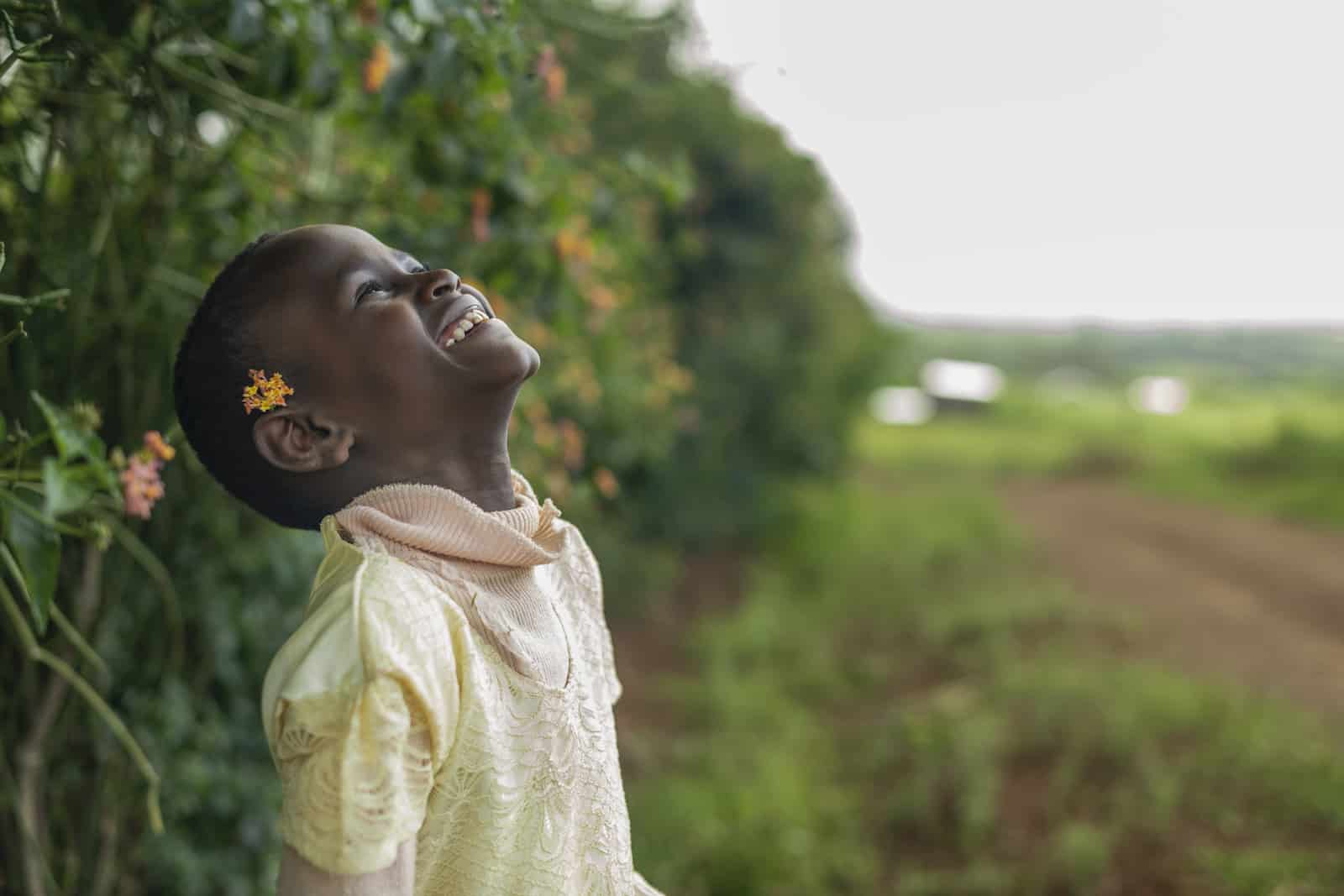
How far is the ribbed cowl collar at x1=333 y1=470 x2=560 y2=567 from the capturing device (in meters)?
1.02

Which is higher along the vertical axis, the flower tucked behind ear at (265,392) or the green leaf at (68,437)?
the flower tucked behind ear at (265,392)

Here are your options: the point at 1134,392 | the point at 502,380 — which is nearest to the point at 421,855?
the point at 502,380

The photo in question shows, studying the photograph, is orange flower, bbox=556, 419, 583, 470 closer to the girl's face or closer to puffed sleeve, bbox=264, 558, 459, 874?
the girl's face

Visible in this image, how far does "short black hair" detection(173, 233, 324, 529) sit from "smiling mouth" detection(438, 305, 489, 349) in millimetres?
137

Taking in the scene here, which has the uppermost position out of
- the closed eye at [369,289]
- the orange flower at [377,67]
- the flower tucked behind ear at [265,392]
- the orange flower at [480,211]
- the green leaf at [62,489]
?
the orange flower at [377,67]

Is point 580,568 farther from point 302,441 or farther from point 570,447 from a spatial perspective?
point 570,447

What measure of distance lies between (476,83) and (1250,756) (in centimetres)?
353

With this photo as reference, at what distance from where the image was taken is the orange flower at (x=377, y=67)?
Result: 1819 mm

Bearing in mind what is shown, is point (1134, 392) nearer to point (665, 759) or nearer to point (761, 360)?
point (761, 360)

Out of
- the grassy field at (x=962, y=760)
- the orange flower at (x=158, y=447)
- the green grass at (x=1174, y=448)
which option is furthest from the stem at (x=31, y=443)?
the green grass at (x=1174, y=448)

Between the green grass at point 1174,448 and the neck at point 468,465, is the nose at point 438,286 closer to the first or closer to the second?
the neck at point 468,465

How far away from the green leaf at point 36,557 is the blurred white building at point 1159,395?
49.5 feet

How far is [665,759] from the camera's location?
182 inches

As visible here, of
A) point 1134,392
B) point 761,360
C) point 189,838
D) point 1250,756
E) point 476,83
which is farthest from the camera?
point 1134,392
